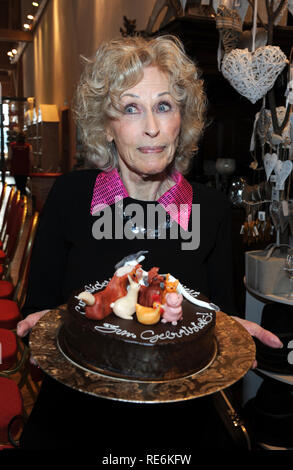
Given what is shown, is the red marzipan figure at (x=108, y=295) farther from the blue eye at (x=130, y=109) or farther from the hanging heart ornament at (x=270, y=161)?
the hanging heart ornament at (x=270, y=161)

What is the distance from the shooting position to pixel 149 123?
1.16 m

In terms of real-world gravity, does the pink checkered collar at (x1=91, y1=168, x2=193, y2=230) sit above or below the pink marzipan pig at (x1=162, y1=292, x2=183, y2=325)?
above

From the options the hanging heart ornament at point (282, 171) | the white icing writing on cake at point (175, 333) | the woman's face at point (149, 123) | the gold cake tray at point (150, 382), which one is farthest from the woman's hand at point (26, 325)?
the hanging heart ornament at point (282, 171)

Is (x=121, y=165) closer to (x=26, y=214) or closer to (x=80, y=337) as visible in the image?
(x=80, y=337)

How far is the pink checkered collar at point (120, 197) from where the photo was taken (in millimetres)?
1378

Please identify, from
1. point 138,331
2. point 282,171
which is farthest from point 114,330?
point 282,171

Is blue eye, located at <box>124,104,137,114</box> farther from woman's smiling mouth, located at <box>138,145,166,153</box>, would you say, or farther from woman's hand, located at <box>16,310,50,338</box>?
woman's hand, located at <box>16,310,50,338</box>

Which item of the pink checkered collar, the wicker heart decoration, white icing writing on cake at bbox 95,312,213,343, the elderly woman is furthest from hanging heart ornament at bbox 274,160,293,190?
white icing writing on cake at bbox 95,312,213,343

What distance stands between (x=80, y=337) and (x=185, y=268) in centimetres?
52

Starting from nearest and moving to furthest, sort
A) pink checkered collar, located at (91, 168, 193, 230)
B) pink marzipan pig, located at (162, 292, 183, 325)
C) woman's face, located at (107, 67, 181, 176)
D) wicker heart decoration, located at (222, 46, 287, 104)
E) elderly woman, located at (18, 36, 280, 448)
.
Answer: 1. pink marzipan pig, located at (162, 292, 183, 325)
2. elderly woman, located at (18, 36, 280, 448)
3. woman's face, located at (107, 67, 181, 176)
4. pink checkered collar, located at (91, 168, 193, 230)
5. wicker heart decoration, located at (222, 46, 287, 104)

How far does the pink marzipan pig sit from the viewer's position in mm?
904

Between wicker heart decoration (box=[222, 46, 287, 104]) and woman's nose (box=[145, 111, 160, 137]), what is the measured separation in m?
1.16

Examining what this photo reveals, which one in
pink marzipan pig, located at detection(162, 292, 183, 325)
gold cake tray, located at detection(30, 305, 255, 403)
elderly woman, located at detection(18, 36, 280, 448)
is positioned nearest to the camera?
gold cake tray, located at detection(30, 305, 255, 403)

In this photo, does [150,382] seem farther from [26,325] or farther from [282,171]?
[282,171]
